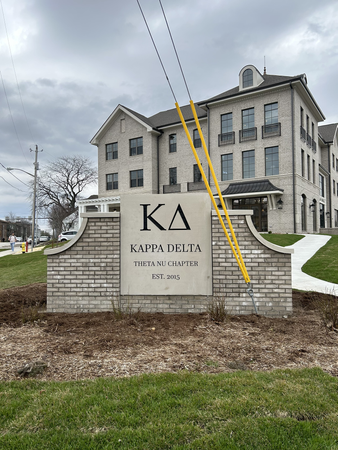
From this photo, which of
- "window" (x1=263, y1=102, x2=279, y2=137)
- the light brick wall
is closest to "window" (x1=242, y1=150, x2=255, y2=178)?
"window" (x1=263, y1=102, x2=279, y2=137)

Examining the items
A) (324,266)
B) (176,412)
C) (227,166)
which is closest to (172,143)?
(227,166)

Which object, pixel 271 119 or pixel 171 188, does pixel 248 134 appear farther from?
pixel 171 188

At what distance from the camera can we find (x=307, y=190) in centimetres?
2709

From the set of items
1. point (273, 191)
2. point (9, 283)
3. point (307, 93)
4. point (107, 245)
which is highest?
point (307, 93)

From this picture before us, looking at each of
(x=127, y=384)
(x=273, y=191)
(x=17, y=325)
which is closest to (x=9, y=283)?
(x=17, y=325)

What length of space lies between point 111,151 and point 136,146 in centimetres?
318

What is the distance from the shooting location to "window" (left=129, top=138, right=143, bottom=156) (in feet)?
105

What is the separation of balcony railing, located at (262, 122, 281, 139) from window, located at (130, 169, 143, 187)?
12368 millimetres

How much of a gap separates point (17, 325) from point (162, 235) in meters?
2.95

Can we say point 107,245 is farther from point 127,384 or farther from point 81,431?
point 81,431

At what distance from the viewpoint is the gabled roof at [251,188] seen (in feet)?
80.6

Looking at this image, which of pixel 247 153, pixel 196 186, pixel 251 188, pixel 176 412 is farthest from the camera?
pixel 196 186

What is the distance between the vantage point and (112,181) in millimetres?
33750

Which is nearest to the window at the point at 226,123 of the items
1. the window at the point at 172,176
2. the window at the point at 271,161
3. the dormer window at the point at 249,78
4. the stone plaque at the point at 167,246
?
the dormer window at the point at 249,78
